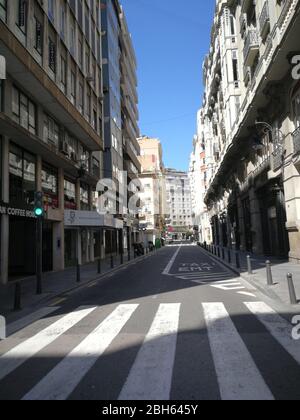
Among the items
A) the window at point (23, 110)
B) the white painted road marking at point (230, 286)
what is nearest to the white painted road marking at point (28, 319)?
the white painted road marking at point (230, 286)

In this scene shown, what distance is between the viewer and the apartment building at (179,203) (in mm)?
169000

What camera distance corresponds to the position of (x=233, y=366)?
530 centimetres

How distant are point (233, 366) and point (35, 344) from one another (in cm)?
A: 373

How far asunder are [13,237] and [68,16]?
15.1 m

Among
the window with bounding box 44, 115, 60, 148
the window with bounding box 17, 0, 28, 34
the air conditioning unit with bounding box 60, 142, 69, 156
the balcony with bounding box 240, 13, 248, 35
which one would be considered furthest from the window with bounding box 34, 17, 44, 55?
the balcony with bounding box 240, 13, 248, 35

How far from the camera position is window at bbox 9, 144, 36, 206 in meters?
18.1

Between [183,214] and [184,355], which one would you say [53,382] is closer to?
[184,355]

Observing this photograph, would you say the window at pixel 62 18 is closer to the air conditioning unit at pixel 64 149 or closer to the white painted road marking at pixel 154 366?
the air conditioning unit at pixel 64 149

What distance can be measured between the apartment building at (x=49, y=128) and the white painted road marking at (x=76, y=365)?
10412 mm

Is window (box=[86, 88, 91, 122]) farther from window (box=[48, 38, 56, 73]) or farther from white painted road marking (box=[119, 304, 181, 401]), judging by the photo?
white painted road marking (box=[119, 304, 181, 401])

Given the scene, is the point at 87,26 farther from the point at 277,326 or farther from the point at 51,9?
the point at 277,326

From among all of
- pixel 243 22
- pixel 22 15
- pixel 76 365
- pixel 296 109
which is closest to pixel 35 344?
pixel 76 365

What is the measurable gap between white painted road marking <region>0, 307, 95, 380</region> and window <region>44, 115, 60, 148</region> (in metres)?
14.9

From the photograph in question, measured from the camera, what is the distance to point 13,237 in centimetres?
2189
